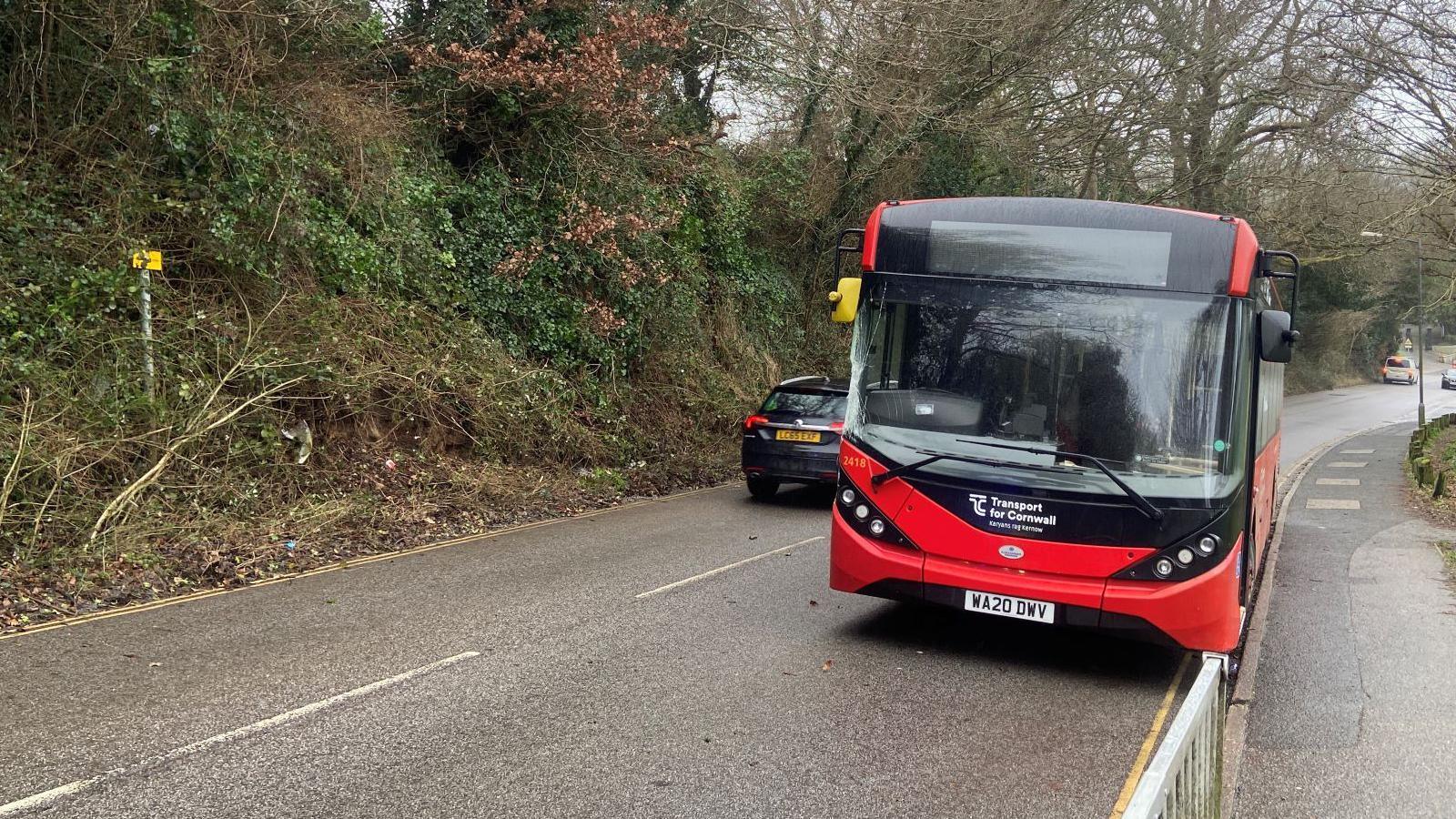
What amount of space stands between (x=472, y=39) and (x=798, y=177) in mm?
9713

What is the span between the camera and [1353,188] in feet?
73.8

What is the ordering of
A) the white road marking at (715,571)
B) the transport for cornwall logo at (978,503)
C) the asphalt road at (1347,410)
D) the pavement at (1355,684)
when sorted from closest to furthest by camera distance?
the pavement at (1355,684) → the transport for cornwall logo at (978,503) → the white road marking at (715,571) → the asphalt road at (1347,410)

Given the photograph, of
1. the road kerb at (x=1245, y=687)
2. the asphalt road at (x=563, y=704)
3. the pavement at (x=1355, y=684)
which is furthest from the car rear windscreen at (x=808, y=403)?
the pavement at (x=1355, y=684)

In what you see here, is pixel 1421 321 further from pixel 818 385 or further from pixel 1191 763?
pixel 1191 763

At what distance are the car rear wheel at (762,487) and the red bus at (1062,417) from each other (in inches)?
283

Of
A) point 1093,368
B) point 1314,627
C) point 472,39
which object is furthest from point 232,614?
point 472,39

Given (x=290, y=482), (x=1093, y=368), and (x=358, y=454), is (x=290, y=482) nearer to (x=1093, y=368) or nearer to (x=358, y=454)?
(x=358, y=454)

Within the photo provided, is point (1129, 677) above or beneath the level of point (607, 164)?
beneath

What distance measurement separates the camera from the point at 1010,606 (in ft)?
20.8

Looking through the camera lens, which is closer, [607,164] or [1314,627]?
[1314,627]

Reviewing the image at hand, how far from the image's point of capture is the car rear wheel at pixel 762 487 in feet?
46.8

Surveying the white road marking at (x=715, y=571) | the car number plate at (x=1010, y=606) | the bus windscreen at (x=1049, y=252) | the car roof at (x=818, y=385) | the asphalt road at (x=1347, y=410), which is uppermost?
the bus windscreen at (x=1049, y=252)

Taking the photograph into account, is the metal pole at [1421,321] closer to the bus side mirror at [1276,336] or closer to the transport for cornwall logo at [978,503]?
the bus side mirror at [1276,336]

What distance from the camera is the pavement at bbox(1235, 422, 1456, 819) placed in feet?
15.9
